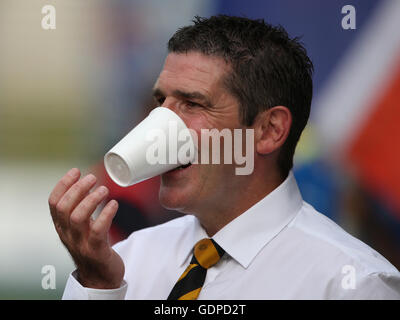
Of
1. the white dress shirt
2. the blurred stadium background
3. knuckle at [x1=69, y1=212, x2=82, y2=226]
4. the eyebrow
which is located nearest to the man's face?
the eyebrow

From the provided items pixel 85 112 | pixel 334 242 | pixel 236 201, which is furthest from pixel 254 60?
pixel 85 112

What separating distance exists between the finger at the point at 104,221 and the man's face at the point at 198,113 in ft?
0.51

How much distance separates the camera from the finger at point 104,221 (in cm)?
107

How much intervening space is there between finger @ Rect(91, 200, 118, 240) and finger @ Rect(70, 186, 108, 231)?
0.07 feet

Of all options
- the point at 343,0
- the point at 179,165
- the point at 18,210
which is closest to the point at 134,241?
the point at 179,165

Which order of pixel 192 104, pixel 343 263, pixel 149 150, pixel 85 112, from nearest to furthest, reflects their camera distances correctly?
1. pixel 149 150
2. pixel 343 263
3. pixel 192 104
4. pixel 85 112

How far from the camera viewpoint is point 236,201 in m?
1.26

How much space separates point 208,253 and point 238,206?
0.45ft

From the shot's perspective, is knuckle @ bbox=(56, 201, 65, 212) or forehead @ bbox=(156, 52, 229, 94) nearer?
knuckle @ bbox=(56, 201, 65, 212)

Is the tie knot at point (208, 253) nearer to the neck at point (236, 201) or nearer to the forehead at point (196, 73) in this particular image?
the neck at point (236, 201)

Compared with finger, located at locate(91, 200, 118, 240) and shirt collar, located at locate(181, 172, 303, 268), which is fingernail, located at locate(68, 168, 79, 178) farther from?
shirt collar, located at locate(181, 172, 303, 268)

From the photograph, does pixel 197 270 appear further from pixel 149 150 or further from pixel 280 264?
pixel 149 150

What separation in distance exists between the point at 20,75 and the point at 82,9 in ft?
1.07

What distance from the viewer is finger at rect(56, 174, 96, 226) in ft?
3.53
